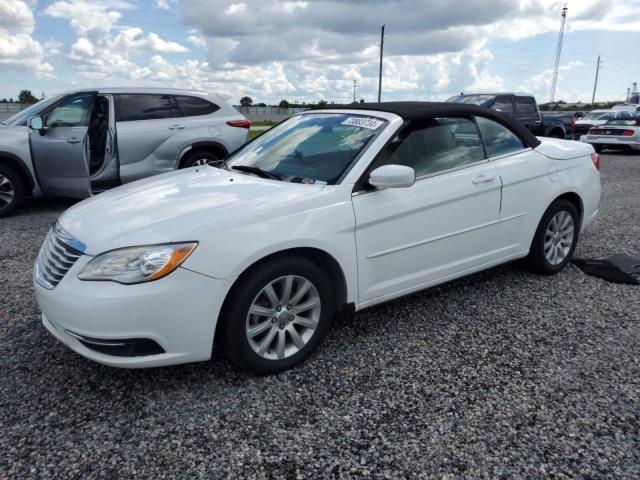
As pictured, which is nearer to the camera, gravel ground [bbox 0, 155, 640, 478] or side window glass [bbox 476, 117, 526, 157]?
gravel ground [bbox 0, 155, 640, 478]

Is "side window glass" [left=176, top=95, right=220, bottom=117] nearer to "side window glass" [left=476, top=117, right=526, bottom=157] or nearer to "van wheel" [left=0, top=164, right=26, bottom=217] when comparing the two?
"van wheel" [left=0, top=164, right=26, bottom=217]

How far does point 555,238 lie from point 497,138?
1138mm

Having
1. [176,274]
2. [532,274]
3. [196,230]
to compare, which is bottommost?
[532,274]

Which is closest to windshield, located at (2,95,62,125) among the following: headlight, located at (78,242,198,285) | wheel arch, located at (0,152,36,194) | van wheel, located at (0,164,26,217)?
wheel arch, located at (0,152,36,194)

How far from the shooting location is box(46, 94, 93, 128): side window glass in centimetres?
732

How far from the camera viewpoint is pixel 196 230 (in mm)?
2734

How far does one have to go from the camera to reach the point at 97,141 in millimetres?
7324

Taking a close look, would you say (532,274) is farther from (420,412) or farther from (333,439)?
(333,439)

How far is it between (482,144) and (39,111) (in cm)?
628

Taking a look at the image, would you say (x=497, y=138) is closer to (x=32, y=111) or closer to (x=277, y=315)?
(x=277, y=315)

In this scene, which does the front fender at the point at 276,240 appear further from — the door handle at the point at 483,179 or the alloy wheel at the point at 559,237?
the alloy wheel at the point at 559,237

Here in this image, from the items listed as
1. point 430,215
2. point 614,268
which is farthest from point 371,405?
point 614,268

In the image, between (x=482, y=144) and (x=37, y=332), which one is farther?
(x=482, y=144)

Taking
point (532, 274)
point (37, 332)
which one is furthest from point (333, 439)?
point (532, 274)
